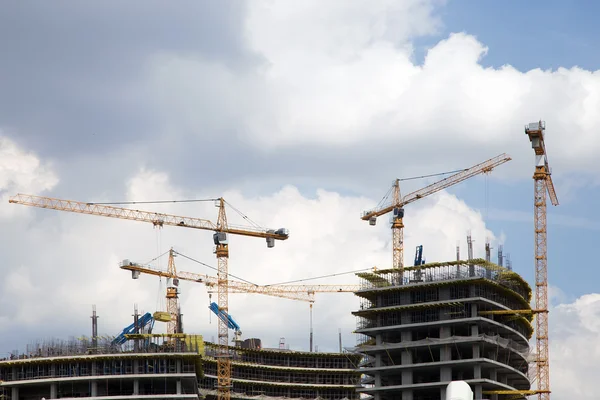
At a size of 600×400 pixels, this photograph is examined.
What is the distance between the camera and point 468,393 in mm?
38062
